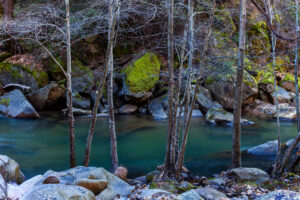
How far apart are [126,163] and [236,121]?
4.13 metres

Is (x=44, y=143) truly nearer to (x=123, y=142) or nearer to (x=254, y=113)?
(x=123, y=142)

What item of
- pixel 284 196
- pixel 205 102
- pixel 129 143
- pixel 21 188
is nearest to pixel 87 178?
pixel 21 188

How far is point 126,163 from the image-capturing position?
8.82m

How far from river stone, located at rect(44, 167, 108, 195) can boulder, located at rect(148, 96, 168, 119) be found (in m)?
11.2

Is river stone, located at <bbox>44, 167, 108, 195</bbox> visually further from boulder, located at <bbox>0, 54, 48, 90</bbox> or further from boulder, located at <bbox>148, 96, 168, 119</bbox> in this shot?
boulder, located at <bbox>0, 54, 48, 90</bbox>

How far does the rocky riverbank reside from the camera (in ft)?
11.6

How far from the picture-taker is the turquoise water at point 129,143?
28.3 ft

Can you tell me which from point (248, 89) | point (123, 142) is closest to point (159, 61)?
point (248, 89)

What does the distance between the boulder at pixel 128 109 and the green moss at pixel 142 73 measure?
1.21 meters

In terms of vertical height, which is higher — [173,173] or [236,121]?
[236,121]

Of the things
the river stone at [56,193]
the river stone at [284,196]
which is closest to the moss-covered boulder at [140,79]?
the river stone at [56,193]

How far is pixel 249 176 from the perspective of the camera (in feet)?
18.9

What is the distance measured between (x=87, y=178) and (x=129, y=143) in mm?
6441

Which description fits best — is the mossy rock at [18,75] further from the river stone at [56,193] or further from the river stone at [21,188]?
the river stone at [56,193]
